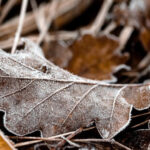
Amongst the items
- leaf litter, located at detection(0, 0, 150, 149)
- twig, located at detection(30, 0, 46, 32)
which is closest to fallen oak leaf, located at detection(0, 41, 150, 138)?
leaf litter, located at detection(0, 0, 150, 149)

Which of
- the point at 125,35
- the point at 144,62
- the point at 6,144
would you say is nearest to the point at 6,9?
the point at 125,35

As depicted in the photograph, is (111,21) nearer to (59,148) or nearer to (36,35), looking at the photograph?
(36,35)

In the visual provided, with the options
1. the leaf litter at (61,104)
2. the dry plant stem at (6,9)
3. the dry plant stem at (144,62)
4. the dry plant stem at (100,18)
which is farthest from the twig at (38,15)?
the dry plant stem at (144,62)

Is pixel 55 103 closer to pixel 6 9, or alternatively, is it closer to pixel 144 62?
pixel 144 62

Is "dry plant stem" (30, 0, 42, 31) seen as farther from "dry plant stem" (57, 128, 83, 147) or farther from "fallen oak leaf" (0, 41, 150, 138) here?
"dry plant stem" (57, 128, 83, 147)

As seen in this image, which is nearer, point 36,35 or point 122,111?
point 122,111

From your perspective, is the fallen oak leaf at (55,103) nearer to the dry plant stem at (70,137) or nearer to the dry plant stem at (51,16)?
the dry plant stem at (70,137)

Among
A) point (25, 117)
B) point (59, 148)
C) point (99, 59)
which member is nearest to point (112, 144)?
point (59, 148)

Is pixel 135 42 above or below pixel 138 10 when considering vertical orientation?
below
